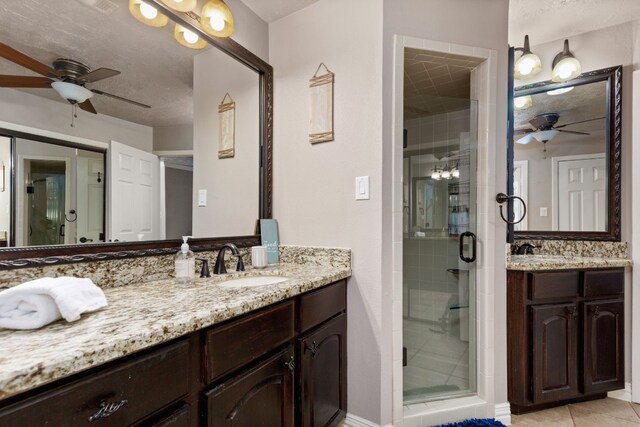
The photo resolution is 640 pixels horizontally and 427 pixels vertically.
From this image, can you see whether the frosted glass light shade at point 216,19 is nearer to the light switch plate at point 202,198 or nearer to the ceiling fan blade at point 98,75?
the ceiling fan blade at point 98,75

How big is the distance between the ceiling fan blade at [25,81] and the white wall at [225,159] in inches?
24.8

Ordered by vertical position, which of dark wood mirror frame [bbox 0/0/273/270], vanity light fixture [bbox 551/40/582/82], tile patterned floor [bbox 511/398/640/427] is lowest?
tile patterned floor [bbox 511/398/640/427]

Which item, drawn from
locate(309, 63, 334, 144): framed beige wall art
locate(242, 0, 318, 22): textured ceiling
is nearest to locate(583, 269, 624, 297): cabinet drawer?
locate(309, 63, 334, 144): framed beige wall art

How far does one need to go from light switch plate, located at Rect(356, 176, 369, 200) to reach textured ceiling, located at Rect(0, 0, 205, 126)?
36.6 inches

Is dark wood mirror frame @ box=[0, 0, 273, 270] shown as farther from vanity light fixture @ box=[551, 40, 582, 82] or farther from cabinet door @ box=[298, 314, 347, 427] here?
vanity light fixture @ box=[551, 40, 582, 82]

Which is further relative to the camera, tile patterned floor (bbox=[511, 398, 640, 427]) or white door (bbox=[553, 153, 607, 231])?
white door (bbox=[553, 153, 607, 231])

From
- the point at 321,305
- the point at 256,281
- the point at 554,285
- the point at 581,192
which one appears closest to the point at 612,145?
the point at 581,192

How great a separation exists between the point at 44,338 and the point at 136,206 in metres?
0.74

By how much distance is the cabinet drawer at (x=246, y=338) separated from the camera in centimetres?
88

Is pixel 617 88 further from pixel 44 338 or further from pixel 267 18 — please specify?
pixel 44 338

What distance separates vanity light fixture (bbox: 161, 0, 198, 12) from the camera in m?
1.37

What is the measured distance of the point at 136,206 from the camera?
131cm

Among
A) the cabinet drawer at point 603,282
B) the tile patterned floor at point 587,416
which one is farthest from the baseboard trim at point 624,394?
the cabinet drawer at point 603,282

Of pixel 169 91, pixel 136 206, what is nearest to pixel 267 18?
pixel 169 91
